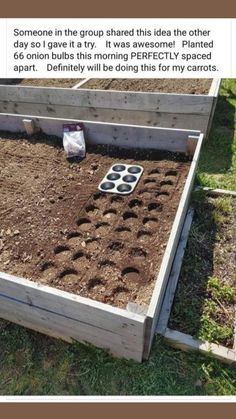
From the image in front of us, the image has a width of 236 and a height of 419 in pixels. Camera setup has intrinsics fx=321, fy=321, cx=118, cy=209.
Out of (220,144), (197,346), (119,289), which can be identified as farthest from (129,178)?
(220,144)

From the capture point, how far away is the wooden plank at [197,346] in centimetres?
192

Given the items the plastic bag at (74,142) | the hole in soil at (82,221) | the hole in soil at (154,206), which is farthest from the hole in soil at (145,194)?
the plastic bag at (74,142)

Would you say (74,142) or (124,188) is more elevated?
(74,142)

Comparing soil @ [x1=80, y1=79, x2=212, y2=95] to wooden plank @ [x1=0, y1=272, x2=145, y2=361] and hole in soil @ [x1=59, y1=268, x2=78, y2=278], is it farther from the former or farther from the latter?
wooden plank @ [x1=0, y1=272, x2=145, y2=361]

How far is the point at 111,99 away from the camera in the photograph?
4.02 meters

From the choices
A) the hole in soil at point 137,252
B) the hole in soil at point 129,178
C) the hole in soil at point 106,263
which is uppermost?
the hole in soil at point 129,178

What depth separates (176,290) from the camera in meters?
2.33

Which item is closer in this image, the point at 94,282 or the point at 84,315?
the point at 84,315

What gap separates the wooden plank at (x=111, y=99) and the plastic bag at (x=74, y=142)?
0.85 metres

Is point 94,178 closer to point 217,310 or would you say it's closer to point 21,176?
point 21,176

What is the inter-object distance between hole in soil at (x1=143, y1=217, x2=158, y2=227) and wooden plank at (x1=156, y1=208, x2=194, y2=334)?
0.96 feet

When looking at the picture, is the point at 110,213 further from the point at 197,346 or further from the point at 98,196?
the point at 197,346

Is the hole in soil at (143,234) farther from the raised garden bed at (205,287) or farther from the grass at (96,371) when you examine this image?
the grass at (96,371)

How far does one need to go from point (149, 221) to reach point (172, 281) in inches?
19.8
